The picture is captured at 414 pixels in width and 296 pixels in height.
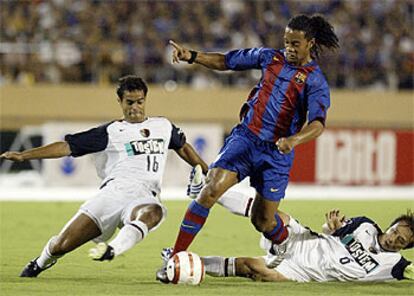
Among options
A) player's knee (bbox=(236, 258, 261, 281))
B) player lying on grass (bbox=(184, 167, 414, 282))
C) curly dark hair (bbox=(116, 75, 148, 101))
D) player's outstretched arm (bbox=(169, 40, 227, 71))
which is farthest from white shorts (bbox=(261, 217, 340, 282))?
curly dark hair (bbox=(116, 75, 148, 101))

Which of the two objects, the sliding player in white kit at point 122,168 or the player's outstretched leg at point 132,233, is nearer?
the player's outstretched leg at point 132,233

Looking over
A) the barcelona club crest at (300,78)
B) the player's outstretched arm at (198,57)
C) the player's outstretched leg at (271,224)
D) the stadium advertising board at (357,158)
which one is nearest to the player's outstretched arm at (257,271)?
Answer: the player's outstretched leg at (271,224)

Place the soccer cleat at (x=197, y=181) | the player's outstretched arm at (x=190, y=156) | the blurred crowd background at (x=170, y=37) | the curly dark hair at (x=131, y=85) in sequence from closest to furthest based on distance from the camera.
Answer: the curly dark hair at (x=131, y=85), the soccer cleat at (x=197, y=181), the player's outstretched arm at (x=190, y=156), the blurred crowd background at (x=170, y=37)

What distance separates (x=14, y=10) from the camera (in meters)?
22.6

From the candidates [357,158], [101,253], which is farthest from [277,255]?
[357,158]

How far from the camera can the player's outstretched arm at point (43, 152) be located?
27.1 ft

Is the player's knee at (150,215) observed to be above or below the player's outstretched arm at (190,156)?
below

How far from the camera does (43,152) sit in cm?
848

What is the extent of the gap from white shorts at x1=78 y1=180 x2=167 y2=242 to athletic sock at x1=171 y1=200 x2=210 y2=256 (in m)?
0.31

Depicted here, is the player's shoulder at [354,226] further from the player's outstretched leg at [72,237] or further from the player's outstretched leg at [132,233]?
the player's outstretched leg at [72,237]

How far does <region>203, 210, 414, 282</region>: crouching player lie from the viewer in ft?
27.8

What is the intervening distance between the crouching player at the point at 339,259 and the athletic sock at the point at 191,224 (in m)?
0.41

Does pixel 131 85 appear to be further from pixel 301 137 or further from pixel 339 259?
pixel 339 259

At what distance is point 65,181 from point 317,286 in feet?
42.0
